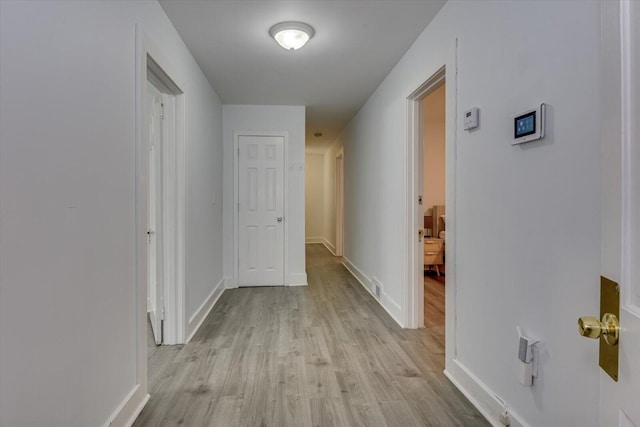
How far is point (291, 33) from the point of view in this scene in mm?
2570

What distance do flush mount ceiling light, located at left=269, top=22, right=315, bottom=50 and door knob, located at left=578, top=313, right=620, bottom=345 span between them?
251 cm

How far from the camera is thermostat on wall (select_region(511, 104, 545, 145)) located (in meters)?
1.40

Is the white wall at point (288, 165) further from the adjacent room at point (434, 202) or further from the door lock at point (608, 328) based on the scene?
the door lock at point (608, 328)

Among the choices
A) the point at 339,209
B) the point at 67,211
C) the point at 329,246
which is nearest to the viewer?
the point at 67,211

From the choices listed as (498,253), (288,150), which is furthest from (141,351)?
(288,150)

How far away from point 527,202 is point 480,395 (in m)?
1.08

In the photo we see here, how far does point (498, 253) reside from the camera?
1732 mm

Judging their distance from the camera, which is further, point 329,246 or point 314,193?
point 314,193

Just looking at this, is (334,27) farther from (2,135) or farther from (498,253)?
(2,135)

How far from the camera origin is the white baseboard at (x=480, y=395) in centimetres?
166

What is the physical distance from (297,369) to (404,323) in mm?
1163

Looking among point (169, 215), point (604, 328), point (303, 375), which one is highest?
point (169, 215)

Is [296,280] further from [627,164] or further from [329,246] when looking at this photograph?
[627,164]

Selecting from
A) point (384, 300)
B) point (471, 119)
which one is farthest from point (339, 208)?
point (471, 119)
